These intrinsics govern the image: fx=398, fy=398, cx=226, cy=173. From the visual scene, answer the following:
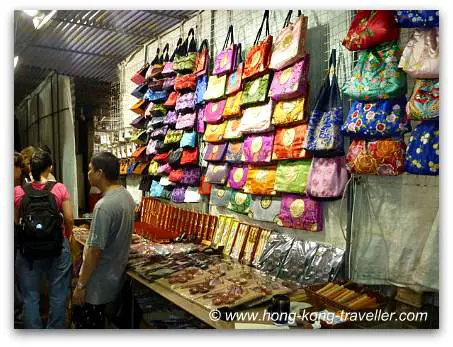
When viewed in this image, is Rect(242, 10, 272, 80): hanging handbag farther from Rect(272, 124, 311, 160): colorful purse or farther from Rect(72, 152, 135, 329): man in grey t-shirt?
Rect(72, 152, 135, 329): man in grey t-shirt

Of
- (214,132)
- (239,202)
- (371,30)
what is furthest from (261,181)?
(371,30)

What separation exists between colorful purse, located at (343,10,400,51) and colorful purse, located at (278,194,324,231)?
87 centimetres

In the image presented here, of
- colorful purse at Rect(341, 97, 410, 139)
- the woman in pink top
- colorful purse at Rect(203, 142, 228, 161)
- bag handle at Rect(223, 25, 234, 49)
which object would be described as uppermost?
bag handle at Rect(223, 25, 234, 49)

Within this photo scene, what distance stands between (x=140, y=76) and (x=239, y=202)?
157 cm

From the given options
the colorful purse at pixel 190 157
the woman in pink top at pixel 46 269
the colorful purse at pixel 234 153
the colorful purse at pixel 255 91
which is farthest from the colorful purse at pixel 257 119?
the woman in pink top at pixel 46 269

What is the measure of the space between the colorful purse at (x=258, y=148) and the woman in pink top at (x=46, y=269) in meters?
1.17

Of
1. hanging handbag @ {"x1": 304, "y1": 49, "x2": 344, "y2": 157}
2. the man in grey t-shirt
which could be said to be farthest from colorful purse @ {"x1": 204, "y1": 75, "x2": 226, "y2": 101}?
the man in grey t-shirt

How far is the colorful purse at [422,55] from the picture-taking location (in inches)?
68.2

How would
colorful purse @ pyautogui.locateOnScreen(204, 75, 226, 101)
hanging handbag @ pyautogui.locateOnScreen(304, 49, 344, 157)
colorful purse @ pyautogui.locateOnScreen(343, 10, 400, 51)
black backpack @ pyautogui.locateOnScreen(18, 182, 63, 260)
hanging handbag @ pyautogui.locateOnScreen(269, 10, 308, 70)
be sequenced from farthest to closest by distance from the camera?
1. colorful purse @ pyautogui.locateOnScreen(204, 75, 226, 101)
2. hanging handbag @ pyautogui.locateOnScreen(269, 10, 308, 70)
3. black backpack @ pyautogui.locateOnScreen(18, 182, 63, 260)
4. hanging handbag @ pyautogui.locateOnScreen(304, 49, 344, 157)
5. colorful purse @ pyautogui.locateOnScreen(343, 10, 400, 51)

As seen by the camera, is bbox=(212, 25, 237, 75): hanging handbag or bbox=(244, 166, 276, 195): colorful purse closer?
bbox=(244, 166, 276, 195): colorful purse

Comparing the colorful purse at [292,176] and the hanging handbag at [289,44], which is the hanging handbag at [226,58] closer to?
the hanging handbag at [289,44]

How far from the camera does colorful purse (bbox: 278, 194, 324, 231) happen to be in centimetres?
224

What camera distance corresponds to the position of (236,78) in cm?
279
